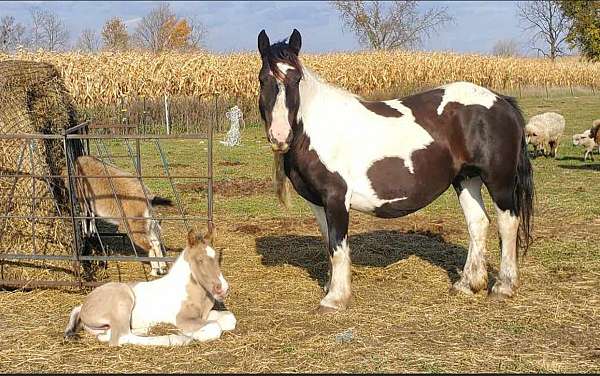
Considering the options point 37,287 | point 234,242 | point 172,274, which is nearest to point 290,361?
point 172,274

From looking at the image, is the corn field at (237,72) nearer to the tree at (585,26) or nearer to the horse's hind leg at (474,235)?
the tree at (585,26)

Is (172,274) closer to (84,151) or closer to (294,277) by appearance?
(294,277)

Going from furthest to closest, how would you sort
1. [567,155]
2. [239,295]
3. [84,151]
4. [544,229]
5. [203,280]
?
[567,155], [544,229], [84,151], [239,295], [203,280]

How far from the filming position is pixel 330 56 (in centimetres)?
3475

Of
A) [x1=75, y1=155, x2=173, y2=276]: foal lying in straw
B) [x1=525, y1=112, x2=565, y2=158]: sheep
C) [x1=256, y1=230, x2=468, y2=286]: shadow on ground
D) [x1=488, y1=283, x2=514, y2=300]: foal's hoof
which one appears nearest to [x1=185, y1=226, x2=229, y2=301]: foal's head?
[x1=256, y1=230, x2=468, y2=286]: shadow on ground

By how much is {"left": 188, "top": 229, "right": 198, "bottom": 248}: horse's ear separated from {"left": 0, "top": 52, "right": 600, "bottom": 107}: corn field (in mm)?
19638

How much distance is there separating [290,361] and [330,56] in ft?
102

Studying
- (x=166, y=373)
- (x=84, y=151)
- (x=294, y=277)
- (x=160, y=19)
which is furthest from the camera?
(x=160, y=19)

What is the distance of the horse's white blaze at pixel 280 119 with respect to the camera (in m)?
5.62

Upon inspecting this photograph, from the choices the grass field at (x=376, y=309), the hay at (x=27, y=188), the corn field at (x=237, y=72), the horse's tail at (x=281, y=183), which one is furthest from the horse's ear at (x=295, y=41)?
the corn field at (x=237, y=72)

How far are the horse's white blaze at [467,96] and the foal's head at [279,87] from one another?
1.55m

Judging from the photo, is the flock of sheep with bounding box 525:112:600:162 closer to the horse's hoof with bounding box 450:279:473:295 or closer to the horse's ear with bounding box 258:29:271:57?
the horse's hoof with bounding box 450:279:473:295

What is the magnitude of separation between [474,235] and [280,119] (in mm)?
2506

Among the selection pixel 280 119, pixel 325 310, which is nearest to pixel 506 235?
pixel 325 310
